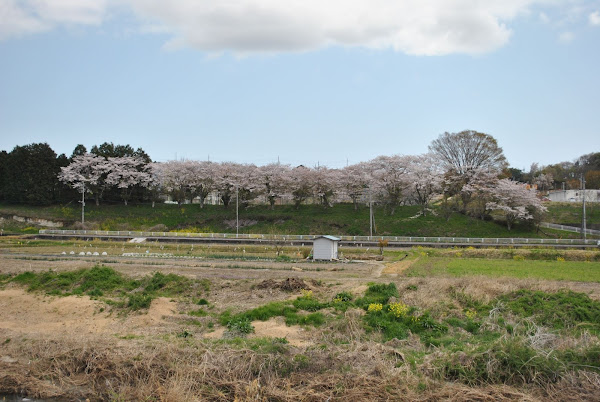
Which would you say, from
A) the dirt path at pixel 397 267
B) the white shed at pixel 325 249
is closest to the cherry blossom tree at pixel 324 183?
the white shed at pixel 325 249

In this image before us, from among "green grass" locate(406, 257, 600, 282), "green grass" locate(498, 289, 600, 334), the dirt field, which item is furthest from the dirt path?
"green grass" locate(498, 289, 600, 334)

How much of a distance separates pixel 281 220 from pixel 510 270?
3439cm

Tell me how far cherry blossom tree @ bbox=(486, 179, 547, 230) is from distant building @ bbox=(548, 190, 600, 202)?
19223 mm

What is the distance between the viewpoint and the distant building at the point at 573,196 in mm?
63188

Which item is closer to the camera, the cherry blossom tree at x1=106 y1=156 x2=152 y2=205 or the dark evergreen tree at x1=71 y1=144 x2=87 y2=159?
the cherry blossom tree at x1=106 y1=156 x2=152 y2=205

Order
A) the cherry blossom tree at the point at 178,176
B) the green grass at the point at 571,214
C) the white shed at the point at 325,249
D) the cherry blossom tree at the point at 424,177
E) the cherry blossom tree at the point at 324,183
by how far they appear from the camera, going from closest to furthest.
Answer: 1. the white shed at the point at 325,249
2. the green grass at the point at 571,214
3. the cherry blossom tree at the point at 424,177
4. the cherry blossom tree at the point at 324,183
5. the cherry blossom tree at the point at 178,176

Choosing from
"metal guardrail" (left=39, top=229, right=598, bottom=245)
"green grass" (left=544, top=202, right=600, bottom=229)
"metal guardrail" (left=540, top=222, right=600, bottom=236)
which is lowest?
"metal guardrail" (left=39, top=229, right=598, bottom=245)

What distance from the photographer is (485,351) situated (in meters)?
10.3

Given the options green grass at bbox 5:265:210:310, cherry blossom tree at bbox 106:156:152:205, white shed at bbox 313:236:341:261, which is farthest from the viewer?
cherry blossom tree at bbox 106:156:152:205

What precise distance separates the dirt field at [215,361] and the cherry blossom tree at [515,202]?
112 ft

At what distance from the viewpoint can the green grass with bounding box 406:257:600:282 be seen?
22.0 meters

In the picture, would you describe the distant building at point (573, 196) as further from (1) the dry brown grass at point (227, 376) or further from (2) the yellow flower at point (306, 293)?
(1) the dry brown grass at point (227, 376)

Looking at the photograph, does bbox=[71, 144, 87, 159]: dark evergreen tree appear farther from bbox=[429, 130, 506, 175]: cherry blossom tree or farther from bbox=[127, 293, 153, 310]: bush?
bbox=[127, 293, 153, 310]: bush

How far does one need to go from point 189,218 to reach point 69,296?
135 ft
